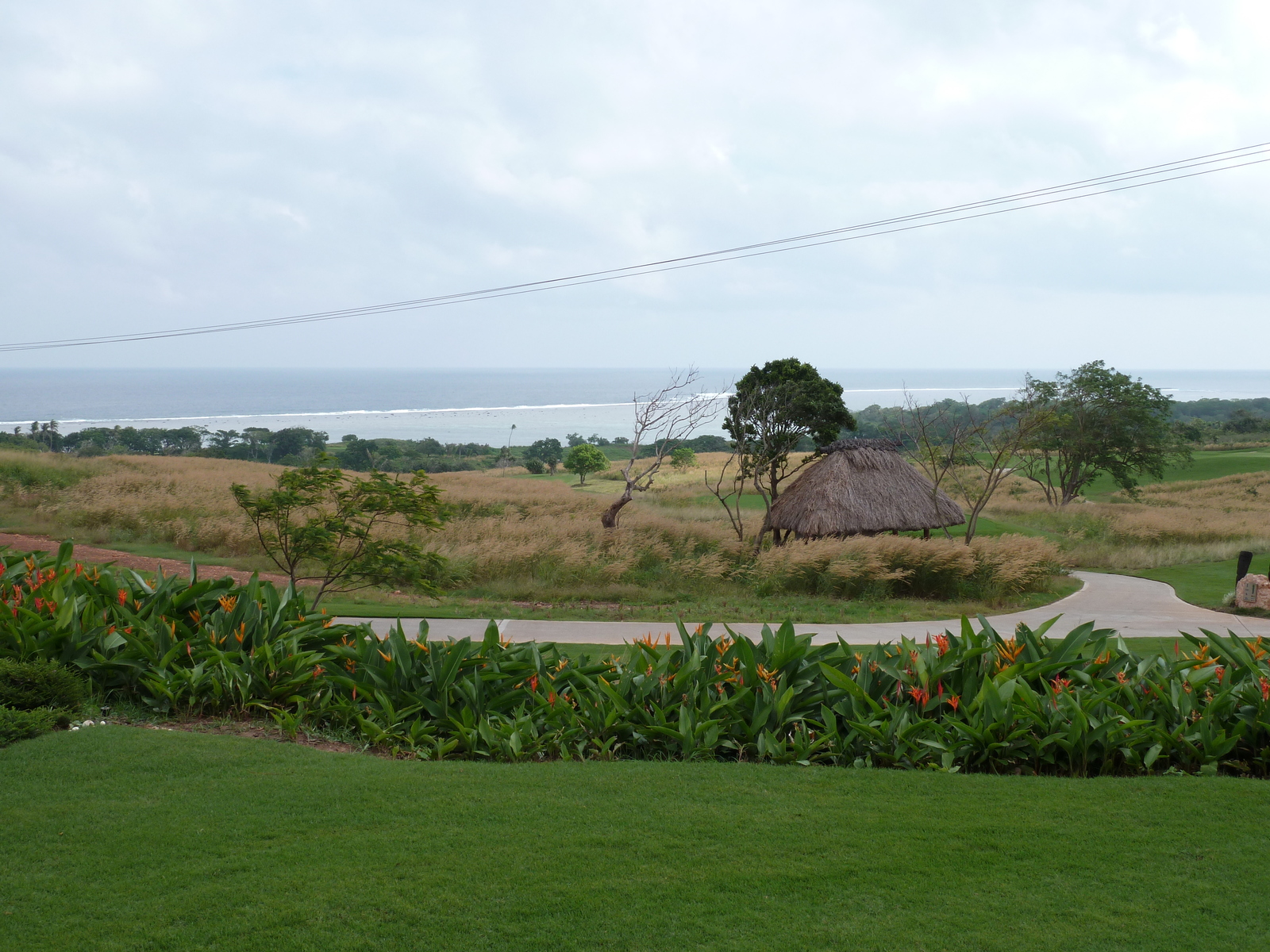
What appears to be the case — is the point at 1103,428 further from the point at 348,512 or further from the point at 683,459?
the point at 348,512

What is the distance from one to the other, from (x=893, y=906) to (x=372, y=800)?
225cm

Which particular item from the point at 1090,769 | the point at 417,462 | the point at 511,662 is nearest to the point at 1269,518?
the point at 1090,769

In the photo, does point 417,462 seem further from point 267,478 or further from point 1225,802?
point 1225,802

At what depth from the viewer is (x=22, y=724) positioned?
4.50 meters

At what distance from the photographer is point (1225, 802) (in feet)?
12.6

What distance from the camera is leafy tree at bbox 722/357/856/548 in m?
19.9

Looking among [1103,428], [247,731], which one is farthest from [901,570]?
[1103,428]

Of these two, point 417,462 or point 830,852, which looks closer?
point 830,852

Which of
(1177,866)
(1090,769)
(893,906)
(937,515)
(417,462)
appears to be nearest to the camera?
(893,906)

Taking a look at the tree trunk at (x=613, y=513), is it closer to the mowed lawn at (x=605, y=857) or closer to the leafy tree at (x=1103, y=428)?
the mowed lawn at (x=605, y=857)

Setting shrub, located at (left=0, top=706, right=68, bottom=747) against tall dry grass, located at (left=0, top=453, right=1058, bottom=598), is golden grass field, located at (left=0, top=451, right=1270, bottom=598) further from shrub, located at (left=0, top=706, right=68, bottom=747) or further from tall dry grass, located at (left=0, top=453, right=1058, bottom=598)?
shrub, located at (left=0, top=706, right=68, bottom=747)

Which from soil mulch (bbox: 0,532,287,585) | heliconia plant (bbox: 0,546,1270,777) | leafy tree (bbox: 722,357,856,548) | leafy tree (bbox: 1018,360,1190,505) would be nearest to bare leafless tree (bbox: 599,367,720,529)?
leafy tree (bbox: 722,357,856,548)

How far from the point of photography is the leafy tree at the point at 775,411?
1986 centimetres

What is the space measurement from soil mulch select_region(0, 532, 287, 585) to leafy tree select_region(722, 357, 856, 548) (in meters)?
11.0
